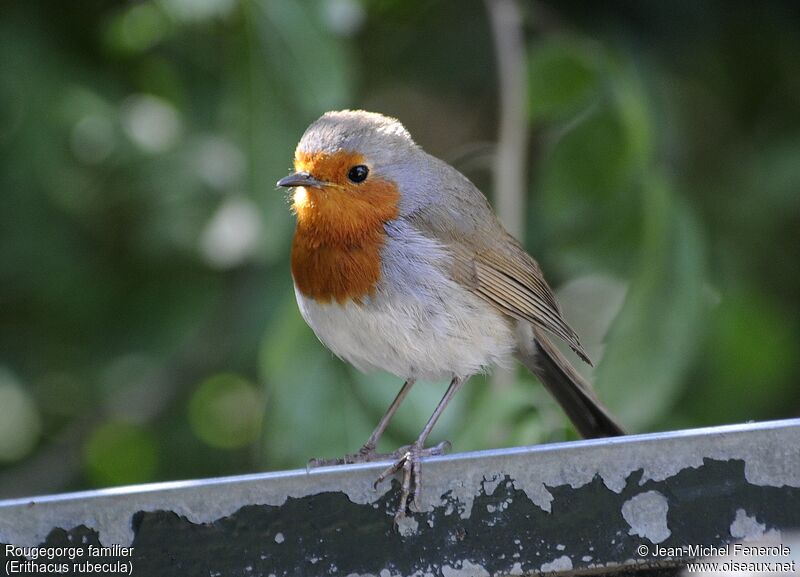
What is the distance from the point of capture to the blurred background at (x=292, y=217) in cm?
339

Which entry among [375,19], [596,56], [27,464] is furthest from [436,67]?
[27,464]

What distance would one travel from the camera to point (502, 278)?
11.1 feet

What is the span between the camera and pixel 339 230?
3.11 meters

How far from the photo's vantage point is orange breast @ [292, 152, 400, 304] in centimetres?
305

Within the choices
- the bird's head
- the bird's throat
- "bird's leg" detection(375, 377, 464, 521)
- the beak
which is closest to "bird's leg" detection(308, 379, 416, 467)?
"bird's leg" detection(375, 377, 464, 521)

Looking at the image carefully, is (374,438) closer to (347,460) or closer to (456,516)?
(347,460)

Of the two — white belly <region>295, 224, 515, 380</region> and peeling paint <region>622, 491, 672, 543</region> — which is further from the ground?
white belly <region>295, 224, 515, 380</region>

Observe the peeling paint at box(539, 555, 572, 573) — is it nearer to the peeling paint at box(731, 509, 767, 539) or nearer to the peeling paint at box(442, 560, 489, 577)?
the peeling paint at box(442, 560, 489, 577)

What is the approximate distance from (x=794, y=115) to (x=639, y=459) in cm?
307

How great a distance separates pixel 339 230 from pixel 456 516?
4.13 feet

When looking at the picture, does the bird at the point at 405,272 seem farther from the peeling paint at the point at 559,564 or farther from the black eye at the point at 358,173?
the peeling paint at the point at 559,564

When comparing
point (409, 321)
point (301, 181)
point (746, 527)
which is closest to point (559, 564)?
point (746, 527)

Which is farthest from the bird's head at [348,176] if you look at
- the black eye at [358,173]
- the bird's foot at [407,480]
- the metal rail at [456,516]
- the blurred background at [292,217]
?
the metal rail at [456,516]

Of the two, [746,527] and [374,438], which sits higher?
[374,438]
